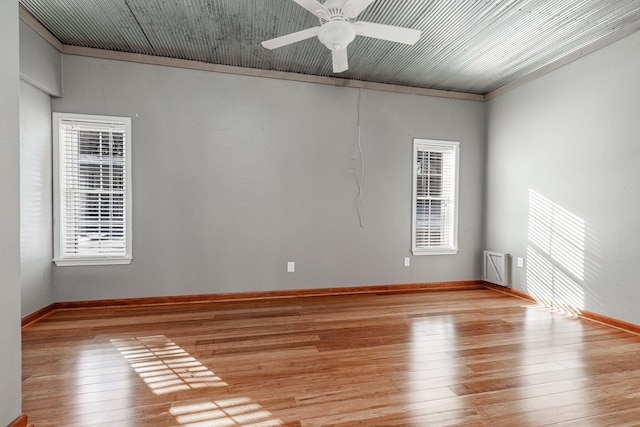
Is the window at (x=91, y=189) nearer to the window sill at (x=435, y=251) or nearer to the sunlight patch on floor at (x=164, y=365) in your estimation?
the sunlight patch on floor at (x=164, y=365)

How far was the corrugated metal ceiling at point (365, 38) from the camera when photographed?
274 cm

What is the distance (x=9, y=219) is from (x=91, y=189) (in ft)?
7.94

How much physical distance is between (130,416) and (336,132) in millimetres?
3651

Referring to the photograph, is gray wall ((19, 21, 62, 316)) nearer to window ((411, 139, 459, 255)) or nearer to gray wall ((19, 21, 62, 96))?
gray wall ((19, 21, 62, 96))

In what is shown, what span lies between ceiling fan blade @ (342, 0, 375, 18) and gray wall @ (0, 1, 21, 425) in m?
1.83

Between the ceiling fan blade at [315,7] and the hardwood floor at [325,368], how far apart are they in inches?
101

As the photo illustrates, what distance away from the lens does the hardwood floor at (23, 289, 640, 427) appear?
1.73 meters

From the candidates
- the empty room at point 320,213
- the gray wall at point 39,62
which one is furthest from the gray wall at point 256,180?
the gray wall at point 39,62

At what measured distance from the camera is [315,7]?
2.14m

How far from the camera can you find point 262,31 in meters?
3.14

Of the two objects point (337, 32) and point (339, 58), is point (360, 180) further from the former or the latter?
point (337, 32)

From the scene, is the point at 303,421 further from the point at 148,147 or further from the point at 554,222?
the point at 554,222

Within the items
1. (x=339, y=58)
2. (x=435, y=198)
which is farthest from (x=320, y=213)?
(x=339, y=58)

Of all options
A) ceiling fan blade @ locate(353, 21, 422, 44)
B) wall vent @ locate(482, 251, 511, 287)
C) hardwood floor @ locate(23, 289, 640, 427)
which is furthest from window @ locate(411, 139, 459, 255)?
ceiling fan blade @ locate(353, 21, 422, 44)
